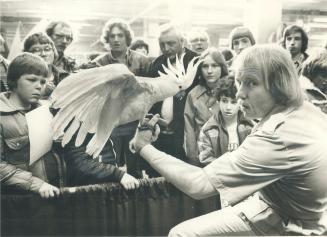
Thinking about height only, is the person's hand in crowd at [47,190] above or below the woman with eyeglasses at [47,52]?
below

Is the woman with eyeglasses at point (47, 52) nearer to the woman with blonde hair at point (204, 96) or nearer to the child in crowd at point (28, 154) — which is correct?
the child in crowd at point (28, 154)

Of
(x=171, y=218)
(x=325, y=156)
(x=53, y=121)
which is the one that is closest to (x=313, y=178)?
(x=325, y=156)

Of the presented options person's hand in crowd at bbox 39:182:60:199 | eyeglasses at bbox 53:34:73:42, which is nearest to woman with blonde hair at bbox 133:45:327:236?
person's hand in crowd at bbox 39:182:60:199

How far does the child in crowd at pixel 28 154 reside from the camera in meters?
2.50

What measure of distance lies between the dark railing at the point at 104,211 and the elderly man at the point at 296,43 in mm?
1042

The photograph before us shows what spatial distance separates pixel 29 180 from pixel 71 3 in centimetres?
114

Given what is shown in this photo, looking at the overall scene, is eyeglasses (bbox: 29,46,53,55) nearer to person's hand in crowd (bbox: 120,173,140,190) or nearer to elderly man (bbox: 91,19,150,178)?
elderly man (bbox: 91,19,150,178)

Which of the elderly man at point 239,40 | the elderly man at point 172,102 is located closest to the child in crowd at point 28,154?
the elderly man at point 172,102

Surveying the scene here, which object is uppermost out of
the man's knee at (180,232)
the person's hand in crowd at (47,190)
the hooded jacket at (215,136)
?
the hooded jacket at (215,136)

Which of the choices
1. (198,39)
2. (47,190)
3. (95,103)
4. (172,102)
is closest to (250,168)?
(172,102)

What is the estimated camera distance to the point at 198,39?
2564 millimetres

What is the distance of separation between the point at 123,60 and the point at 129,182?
2.51 feet

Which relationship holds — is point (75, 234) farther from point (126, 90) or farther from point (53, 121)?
point (126, 90)

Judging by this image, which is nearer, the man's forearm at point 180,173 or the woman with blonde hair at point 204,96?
the man's forearm at point 180,173
